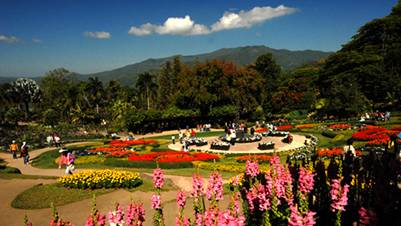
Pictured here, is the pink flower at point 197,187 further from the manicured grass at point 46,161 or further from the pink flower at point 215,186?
the manicured grass at point 46,161

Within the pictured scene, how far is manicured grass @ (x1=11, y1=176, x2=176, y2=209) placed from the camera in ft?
44.5

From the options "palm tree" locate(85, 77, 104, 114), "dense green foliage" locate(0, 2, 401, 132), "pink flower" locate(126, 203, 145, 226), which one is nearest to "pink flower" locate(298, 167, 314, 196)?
"pink flower" locate(126, 203, 145, 226)

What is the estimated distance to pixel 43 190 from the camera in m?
15.3

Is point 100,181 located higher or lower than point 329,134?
higher

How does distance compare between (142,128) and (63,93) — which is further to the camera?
(63,93)

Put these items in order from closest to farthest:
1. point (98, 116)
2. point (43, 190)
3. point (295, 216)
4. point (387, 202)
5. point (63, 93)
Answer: point (295, 216)
point (387, 202)
point (43, 190)
point (98, 116)
point (63, 93)

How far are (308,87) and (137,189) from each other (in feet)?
190

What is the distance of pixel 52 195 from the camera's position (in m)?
14.5

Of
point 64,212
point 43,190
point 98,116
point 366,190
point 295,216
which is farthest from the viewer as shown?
point 98,116

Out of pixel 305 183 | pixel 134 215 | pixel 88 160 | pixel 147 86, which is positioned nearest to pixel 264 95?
pixel 147 86

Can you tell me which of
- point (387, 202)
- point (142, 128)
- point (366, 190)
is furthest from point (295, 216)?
point (142, 128)

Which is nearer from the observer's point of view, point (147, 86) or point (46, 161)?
point (46, 161)

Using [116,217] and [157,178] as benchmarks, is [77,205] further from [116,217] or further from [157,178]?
[116,217]

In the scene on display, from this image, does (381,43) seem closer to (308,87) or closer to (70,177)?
(308,87)
